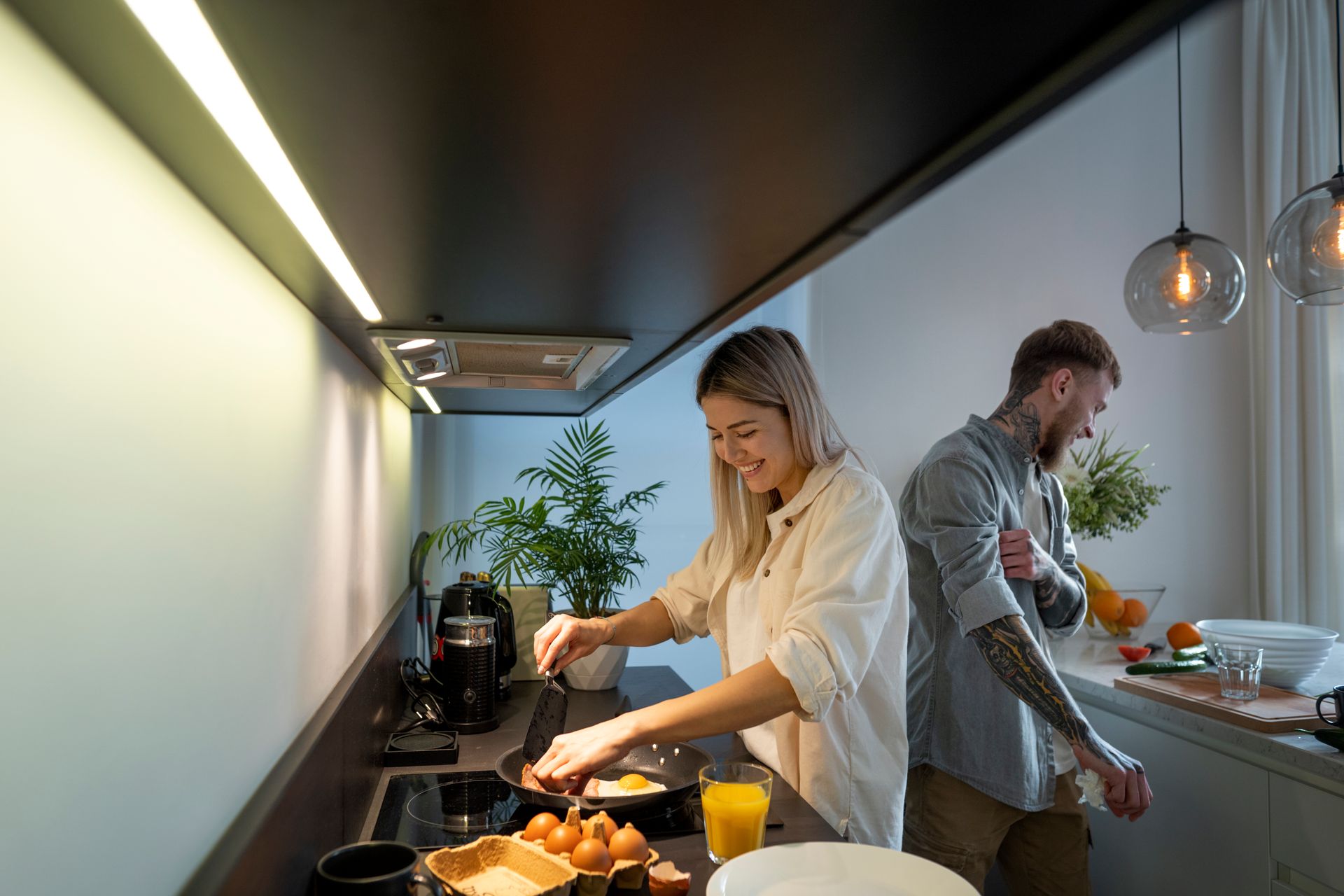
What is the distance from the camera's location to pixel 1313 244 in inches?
67.8

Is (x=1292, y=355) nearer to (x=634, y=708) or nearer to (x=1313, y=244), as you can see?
(x=1313, y=244)

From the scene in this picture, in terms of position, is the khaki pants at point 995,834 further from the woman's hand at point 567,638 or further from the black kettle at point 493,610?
the black kettle at point 493,610

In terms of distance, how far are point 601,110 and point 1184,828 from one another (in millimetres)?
2353

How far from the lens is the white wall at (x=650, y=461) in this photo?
126 inches

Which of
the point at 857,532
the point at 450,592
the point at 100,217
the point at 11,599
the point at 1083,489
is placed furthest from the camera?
the point at 1083,489

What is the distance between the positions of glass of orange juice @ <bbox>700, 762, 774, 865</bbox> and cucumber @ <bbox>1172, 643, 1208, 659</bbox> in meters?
1.99

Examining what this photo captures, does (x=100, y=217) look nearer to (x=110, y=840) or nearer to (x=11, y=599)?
(x=11, y=599)

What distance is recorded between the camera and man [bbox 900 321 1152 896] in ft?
5.42

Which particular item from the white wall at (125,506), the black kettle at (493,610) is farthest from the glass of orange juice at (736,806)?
the black kettle at (493,610)

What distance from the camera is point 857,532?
1355mm

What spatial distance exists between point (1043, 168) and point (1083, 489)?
1458 millimetres

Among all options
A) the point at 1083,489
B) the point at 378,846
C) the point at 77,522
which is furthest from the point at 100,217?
the point at 1083,489

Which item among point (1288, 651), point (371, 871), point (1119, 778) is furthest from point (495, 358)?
point (1288, 651)

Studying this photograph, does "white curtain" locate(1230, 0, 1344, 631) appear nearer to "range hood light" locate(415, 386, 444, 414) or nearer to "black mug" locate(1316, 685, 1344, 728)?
"black mug" locate(1316, 685, 1344, 728)
